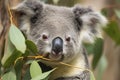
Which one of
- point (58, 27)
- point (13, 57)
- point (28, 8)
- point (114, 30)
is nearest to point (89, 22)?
point (58, 27)

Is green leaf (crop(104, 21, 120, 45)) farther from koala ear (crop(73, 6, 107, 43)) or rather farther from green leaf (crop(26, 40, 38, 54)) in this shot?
green leaf (crop(26, 40, 38, 54))

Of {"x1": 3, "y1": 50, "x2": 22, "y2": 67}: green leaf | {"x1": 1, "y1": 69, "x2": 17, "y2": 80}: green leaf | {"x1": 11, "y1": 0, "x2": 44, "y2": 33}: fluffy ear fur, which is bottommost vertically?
{"x1": 1, "y1": 69, "x2": 17, "y2": 80}: green leaf

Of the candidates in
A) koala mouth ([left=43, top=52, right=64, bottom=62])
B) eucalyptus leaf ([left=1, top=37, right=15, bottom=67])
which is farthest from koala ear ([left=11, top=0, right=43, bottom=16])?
koala mouth ([left=43, top=52, right=64, bottom=62])

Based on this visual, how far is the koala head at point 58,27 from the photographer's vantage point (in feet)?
7.98

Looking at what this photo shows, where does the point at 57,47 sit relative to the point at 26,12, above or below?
below

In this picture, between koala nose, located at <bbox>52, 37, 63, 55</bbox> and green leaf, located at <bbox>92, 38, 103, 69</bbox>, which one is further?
green leaf, located at <bbox>92, 38, 103, 69</bbox>

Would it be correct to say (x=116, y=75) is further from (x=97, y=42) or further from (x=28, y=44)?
(x=28, y=44)

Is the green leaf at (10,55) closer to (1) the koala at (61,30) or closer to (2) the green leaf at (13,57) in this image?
(2) the green leaf at (13,57)

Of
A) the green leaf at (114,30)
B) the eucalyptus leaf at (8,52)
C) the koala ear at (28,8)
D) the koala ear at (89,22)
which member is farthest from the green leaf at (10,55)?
the green leaf at (114,30)

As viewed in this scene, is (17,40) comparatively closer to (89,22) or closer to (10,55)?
(10,55)

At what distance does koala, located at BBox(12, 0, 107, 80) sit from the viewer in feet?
8.08

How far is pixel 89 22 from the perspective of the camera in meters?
2.77

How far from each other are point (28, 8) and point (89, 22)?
1.47ft

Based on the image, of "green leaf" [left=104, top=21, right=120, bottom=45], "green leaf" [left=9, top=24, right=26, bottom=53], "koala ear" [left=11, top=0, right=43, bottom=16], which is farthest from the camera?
"green leaf" [left=104, top=21, right=120, bottom=45]
